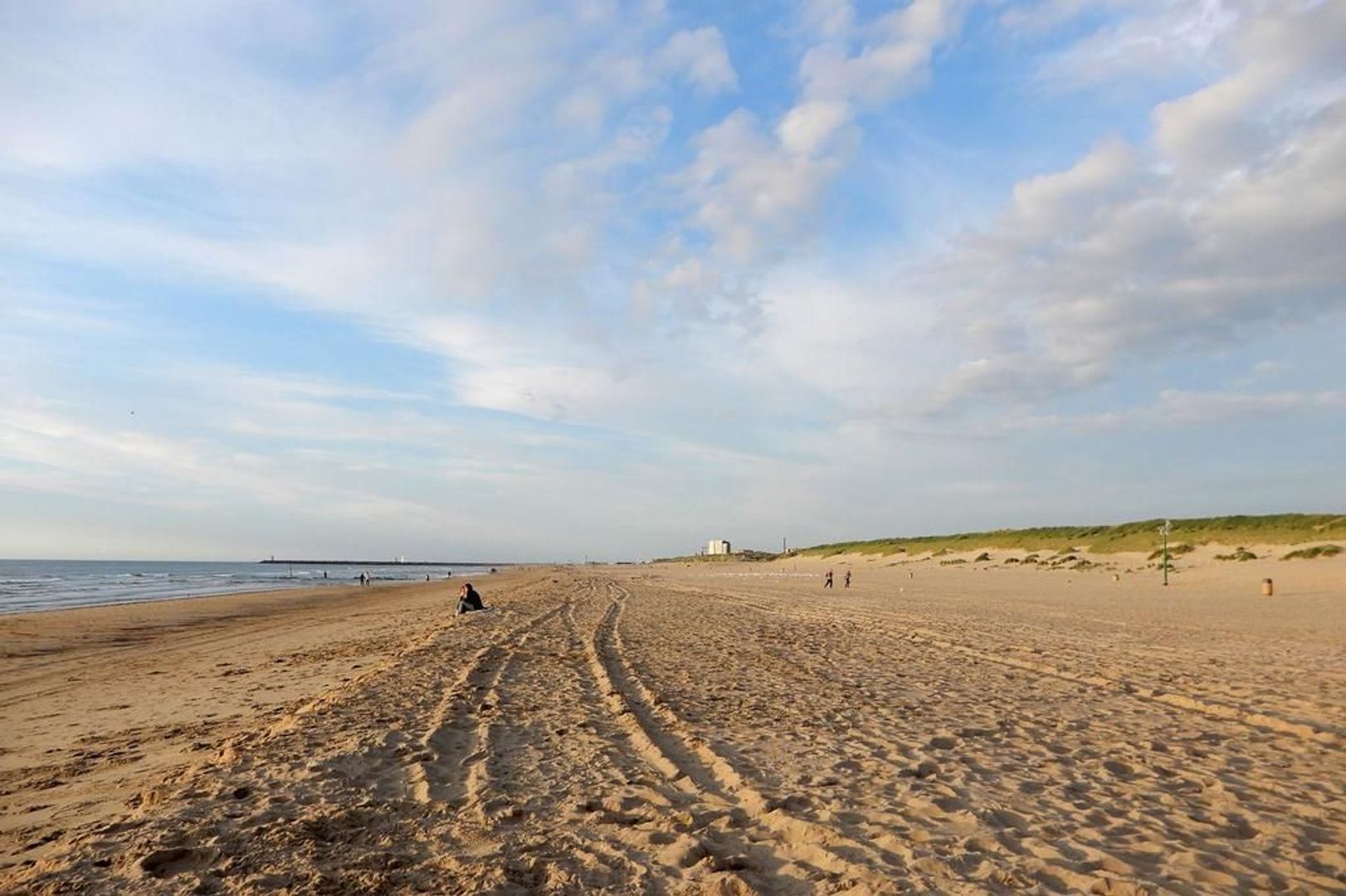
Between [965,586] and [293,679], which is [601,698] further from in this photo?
[965,586]

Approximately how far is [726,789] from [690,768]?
0.65m

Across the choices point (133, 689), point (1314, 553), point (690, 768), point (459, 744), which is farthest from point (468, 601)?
point (1314, 553)

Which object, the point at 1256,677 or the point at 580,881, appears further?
the point at 1256,677

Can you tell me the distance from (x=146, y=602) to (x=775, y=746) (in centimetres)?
4173

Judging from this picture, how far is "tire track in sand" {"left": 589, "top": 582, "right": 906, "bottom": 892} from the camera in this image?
14.9ft

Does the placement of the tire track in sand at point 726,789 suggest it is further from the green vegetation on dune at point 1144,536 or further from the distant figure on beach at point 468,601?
the green vegetation on dune at point 1144,536

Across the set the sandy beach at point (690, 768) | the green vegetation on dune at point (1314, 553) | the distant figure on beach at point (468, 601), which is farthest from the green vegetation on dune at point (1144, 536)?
the distant figure on beach at point (468, 601)

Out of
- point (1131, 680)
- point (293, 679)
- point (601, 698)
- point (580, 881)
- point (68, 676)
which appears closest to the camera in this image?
point (580, 881)

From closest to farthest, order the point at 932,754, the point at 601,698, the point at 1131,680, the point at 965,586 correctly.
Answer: the point at 932,754 → the point at 601,698 → the point at 1131,680 → the point at 965,586

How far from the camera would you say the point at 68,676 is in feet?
47.4

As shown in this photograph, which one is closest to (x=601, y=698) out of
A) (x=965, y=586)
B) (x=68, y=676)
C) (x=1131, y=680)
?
(x=1131, y=680)

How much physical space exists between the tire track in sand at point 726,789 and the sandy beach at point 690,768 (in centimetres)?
3

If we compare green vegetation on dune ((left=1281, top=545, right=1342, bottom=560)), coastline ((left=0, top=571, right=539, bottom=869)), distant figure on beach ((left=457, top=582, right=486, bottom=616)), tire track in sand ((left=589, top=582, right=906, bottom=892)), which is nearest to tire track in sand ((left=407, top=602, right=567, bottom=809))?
tire track in sand ((left=589, top=582, right=906, bottom=892))

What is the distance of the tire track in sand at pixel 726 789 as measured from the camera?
4.53 metres
